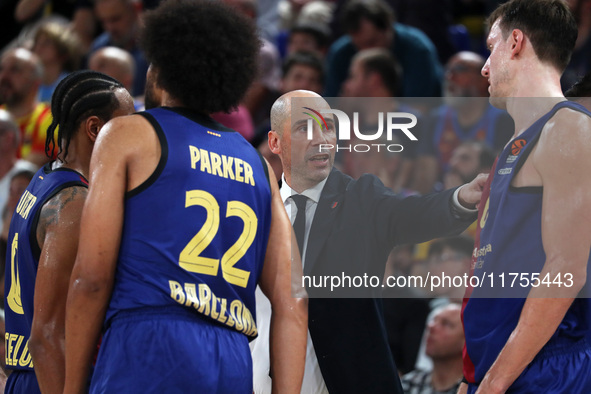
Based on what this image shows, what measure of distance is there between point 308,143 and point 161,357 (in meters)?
1.20

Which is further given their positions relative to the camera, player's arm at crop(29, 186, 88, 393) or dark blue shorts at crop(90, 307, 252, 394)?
player's arm at crop(29, 186, 88, 393)

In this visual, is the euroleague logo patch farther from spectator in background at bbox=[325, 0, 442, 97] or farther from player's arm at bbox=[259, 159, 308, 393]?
spectator in background at bbox=[325, 0, 442, 97]

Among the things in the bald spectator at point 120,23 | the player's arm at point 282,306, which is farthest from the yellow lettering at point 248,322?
the bald spectator at point 120,23

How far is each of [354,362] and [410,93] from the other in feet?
14.6

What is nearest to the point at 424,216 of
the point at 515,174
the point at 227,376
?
the point at 515,174

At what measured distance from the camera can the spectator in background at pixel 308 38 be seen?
28.1 ft

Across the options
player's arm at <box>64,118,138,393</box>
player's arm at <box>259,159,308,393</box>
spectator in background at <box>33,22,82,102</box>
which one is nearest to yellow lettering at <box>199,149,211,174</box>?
player's arm at <box>64,118,138,393</box>

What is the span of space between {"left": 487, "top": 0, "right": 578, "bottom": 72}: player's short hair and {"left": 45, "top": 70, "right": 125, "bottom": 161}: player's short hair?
1586 mm

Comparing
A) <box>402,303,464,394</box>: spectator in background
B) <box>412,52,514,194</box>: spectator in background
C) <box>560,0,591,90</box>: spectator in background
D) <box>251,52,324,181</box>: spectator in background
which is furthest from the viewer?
<box>251,52,324,181</box>: spectator in background

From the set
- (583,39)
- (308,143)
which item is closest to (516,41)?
(308,143)

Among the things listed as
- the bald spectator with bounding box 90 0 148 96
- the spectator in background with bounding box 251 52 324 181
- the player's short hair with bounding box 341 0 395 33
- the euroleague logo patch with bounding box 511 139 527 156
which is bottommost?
the euroleague logo patch with bounding box 511 139 527 156

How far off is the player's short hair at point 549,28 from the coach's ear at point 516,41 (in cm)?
2

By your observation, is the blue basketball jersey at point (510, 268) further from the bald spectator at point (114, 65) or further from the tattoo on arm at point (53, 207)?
the bald spectator at point (114, 65)

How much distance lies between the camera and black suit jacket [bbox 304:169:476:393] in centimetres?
340
